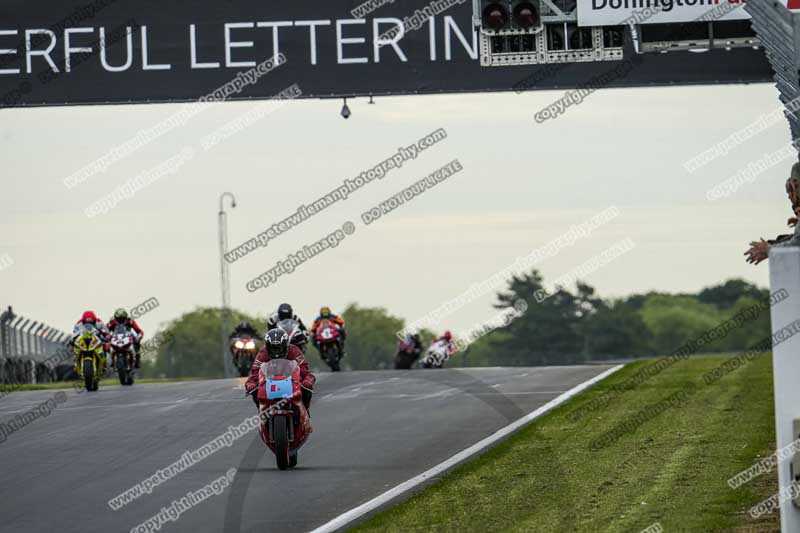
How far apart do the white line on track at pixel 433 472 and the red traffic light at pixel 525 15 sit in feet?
16.2

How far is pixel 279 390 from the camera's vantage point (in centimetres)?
1612

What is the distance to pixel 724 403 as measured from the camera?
67.8ft

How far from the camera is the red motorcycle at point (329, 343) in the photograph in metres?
34.9

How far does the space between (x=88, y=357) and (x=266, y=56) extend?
6.81 m

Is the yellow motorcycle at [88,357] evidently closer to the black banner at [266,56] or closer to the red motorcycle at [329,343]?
the black banner at [266,56]

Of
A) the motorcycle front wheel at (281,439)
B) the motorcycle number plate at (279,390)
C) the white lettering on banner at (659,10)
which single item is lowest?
the motorcycle front wheel at (281,439)

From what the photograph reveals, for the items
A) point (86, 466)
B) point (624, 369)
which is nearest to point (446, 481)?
point (86, 466)

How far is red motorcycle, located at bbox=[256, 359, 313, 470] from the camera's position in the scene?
628 inches

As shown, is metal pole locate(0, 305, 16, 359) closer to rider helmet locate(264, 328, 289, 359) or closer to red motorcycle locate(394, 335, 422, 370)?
red motorcycle locate(394, 335, 422, 370)

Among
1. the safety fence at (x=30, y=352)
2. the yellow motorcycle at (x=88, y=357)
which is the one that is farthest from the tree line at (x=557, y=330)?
the yellow motorcycle at (x=88, y=357)

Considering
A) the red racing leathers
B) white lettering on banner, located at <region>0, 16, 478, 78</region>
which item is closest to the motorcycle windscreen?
the red racing leathers

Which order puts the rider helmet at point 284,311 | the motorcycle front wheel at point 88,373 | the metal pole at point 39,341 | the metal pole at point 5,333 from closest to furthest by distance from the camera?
the rider helmet at point 284,311, the motorcycle front wheel at point 88,373, the metal pole at point 5,333, the metal pole at point 39,341

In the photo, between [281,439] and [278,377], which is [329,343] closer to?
[278,377]

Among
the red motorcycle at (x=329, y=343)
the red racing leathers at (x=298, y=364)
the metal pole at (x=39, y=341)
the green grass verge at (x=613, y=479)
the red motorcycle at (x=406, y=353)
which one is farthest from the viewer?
the red motorcycle at (x=406, y=353)
